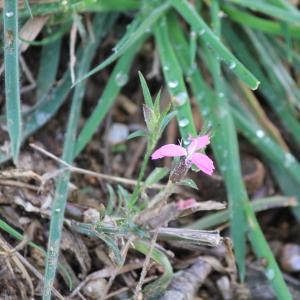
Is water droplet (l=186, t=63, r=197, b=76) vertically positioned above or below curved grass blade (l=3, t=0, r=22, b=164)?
below

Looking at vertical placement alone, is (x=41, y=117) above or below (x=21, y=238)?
above

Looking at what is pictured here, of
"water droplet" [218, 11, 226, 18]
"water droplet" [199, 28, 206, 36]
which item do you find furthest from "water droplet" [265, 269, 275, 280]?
"water droplet" [218, 11, 226, 18]

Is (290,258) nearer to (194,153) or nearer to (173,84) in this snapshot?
(173,84)

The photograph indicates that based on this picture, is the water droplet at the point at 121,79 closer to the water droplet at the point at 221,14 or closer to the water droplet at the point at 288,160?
the water droplet at the point at 221,14

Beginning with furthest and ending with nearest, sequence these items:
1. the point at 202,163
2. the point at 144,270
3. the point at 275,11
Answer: the point at 275,11
the point at 144,270
the point at 202,163

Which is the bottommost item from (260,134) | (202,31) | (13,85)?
(260,134)

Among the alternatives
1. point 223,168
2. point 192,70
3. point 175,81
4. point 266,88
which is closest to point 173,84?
point 175,81

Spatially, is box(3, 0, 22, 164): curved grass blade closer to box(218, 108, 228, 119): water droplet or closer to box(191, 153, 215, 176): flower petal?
box(191, 153, 215, 176): flower petal

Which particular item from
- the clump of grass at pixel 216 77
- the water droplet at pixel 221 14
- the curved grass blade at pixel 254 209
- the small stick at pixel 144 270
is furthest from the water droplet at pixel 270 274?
the water droplet at pixel 221 14
